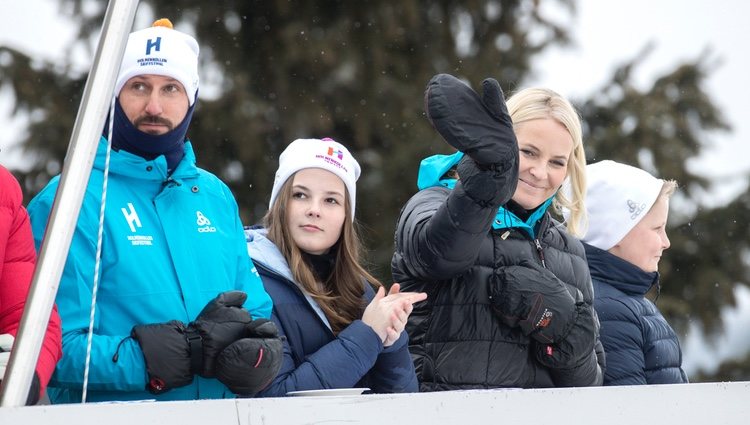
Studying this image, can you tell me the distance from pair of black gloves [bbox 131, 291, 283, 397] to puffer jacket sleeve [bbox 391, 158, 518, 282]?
0.63 meters

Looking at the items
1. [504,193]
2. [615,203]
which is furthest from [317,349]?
[615,203]

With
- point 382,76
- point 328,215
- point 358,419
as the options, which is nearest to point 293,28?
point 382,76

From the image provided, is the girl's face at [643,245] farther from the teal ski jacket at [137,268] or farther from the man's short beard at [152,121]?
the man's short beard at [152,121]

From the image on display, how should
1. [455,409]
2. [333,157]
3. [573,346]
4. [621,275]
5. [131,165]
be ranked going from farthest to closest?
[621,275] < [333,157] < [573,346] < [131,165] < [455,409]

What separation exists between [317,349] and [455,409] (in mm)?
1011

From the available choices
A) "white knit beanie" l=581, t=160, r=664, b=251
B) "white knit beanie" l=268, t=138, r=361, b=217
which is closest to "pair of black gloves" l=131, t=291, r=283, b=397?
"white knit beanie" l=268, t=138, r=361, b=217

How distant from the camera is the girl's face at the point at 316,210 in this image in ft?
10.9

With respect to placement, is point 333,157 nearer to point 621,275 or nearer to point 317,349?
point 317,349

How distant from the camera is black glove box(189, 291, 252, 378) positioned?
253 centimetres

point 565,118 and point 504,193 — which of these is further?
point 565,118

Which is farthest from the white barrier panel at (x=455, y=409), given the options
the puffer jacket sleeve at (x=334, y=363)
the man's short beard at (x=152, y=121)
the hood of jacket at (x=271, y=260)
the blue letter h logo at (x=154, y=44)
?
the blue letter h logo at (x=154, y=44)

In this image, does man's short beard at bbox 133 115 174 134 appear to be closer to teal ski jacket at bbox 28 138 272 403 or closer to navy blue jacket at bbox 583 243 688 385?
teal ski jacket at bbox 28 138 272 403

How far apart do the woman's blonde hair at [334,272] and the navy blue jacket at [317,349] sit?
28 mm

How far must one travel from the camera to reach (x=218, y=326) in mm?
2531
